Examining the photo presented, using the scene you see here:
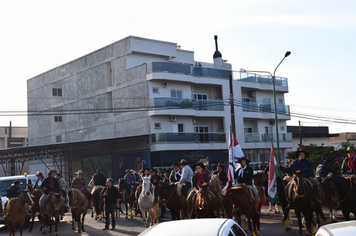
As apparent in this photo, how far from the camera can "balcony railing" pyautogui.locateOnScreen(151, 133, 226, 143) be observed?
44.4 meters

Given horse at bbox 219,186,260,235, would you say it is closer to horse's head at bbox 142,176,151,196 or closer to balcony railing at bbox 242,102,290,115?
horse's head at bbox 142,176,151,196

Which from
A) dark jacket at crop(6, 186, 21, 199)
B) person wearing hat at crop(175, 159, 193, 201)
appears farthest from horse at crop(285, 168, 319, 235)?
dark jacket at crop(6, 186, 21, 199)

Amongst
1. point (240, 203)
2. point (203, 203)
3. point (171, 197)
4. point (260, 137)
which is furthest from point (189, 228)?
point (260, 137)

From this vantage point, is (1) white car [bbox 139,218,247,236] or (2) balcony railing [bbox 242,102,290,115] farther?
(2) balcony railing [bbox 242,102,290,115]

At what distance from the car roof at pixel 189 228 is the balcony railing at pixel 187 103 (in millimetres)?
38557

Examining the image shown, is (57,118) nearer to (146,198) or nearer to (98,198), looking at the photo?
(98,198)

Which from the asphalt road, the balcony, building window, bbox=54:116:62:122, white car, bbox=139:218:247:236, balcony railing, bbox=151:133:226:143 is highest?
the balcony

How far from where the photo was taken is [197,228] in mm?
5773

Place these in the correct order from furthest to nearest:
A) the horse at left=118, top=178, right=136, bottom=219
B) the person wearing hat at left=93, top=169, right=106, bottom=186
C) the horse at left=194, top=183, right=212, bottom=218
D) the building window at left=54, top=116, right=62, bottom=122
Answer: the building window at left=54, top=116, right=62, bottom=122
the horse at left=118, top=178, right=136, bottom=219
the person wearing hat at left=93, top=169, right=106, bottom=186
the horse at left=194, top=183, right=212, bottom=218

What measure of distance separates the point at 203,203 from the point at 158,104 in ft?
105

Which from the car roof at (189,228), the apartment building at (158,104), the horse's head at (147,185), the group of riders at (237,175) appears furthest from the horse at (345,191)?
the apartment building at (158,104)

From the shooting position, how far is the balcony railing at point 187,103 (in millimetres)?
44728

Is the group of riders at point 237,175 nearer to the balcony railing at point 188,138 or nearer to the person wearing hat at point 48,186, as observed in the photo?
the person wearing hat at point 48,186

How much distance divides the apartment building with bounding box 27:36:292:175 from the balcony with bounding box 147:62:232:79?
98mm
